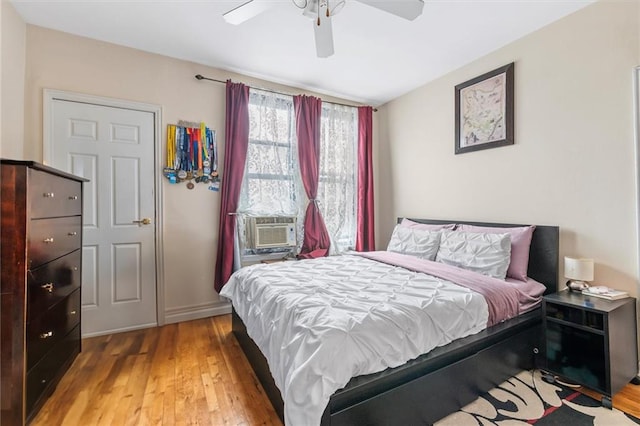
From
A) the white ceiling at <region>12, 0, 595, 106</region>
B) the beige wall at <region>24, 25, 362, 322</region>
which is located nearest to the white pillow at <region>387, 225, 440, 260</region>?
the white ceiling at <region>12, 0, 595, 106</region>

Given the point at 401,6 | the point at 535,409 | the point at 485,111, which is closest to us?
the point at 535,409

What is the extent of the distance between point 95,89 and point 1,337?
2242mm

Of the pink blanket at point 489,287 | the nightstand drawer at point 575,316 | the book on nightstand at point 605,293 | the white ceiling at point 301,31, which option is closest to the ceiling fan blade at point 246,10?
the white ceiling at point 301,31

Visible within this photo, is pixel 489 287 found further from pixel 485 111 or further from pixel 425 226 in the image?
pixel 485 111

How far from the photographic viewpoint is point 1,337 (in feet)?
4.47

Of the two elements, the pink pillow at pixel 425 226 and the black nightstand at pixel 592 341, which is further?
the pink pillow at pixel 425 226

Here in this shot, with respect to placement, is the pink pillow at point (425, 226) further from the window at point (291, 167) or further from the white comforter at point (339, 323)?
the white comforter at point (339, 323)

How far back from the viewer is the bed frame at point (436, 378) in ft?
4.22

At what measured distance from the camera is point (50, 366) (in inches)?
67.4

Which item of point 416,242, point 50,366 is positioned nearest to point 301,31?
point 416,242

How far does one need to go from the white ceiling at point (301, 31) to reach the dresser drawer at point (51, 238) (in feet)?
5.54

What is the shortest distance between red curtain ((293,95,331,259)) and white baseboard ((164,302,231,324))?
1083mm

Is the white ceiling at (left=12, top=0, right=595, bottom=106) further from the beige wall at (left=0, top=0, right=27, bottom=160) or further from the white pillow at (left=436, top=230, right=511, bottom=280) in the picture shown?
the white pillow at (left=436, top=230, right=511, bottom=280)

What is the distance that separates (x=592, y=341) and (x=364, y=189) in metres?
2.76
